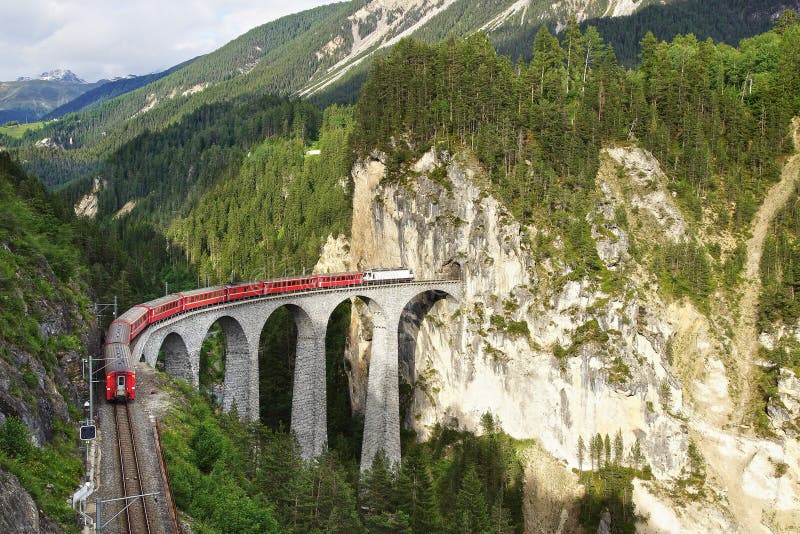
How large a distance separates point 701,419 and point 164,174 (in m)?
157

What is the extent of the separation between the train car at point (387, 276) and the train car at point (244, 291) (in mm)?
13970

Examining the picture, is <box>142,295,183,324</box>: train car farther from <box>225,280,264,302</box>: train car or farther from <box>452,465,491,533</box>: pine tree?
<box>452,465,491,533</box>: pine tree

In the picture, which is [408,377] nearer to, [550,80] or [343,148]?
[550,80]

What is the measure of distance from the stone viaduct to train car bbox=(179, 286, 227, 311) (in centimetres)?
73

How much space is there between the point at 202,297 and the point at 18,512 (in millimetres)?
33735

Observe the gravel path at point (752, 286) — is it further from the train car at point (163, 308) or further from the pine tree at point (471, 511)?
the train car at point (163, 308)

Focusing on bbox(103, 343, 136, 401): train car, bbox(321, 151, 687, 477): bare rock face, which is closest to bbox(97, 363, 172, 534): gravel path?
bbox(103, 343, 136, 401): train car

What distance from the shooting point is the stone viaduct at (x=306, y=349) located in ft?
158

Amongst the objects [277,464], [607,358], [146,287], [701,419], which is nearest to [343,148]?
[146,287]

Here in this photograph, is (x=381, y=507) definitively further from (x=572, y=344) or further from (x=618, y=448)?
(x=572, y=344)

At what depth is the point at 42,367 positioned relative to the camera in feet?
93.6

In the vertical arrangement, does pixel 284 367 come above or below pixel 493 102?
below

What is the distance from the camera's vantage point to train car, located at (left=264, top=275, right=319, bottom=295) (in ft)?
188

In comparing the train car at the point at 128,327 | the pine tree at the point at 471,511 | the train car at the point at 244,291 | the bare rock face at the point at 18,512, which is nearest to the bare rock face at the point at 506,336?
the pine tree at the point at 471,511
